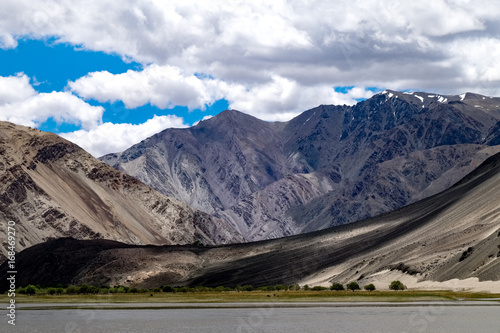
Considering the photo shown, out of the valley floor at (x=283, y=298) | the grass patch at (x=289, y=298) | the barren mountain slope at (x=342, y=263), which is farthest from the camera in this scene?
the barren mountain slope at (x=342, y=263)

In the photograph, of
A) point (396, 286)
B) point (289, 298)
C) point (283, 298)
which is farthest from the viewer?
point (396, 286)

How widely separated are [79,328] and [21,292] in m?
79.1

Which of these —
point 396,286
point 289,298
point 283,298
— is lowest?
point 396,286

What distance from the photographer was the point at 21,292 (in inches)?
5655

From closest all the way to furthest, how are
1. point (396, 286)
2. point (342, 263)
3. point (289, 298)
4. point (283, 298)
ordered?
point (289, 298) < point (283, 298) < point (396, 286) < point (342, 263)

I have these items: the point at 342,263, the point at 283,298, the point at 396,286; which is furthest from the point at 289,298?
the point at 342,263

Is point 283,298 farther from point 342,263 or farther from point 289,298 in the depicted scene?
point 342,263

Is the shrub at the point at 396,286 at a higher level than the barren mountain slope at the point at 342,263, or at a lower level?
lower

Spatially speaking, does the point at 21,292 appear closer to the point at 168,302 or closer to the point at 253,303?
the point at 168,302

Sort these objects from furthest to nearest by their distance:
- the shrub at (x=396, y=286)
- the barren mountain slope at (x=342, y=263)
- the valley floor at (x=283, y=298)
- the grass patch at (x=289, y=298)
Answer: the barren mountain slope at (x=342, y=263) → the shrub at (x=396, y=286) → the grass patch at (x=289, y=298) → the valley floor at (x=283, y=298)

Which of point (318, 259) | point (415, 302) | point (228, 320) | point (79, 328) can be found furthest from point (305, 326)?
point (318, 259)

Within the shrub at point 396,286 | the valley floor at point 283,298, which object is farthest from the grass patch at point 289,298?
the shrub at point 396,286

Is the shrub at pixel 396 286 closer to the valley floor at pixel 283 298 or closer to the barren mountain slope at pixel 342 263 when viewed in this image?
the barren mountain slope at pixel 342 263

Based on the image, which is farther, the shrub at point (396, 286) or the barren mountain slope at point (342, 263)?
the barren mountain slope at point (342, 263)
